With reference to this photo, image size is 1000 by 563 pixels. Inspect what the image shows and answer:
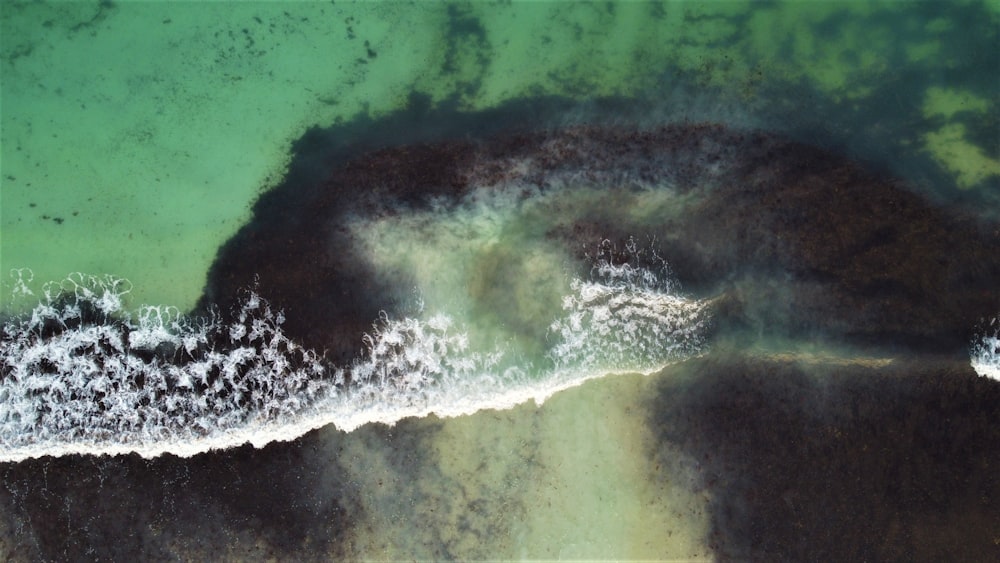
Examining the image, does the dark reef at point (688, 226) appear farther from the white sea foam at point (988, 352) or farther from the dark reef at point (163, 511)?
the dark reef at point (163, 511)

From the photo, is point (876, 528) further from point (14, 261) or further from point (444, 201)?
point (14, 261)

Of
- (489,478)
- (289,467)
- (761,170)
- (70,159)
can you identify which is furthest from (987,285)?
(70,159)

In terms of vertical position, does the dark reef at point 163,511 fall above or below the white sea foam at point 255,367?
below

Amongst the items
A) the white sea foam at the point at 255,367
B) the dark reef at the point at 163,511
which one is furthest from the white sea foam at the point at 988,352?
the dark reef at the point at 163,511

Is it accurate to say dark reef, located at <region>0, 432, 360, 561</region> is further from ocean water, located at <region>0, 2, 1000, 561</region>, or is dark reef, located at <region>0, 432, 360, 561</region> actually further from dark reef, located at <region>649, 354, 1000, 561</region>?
dark reef, located at <region>649, 354, 1000, 561</region>

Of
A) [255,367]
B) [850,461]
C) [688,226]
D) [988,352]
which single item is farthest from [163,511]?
[988,352]
